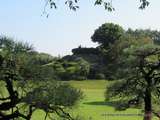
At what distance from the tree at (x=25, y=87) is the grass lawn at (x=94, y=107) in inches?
22.3

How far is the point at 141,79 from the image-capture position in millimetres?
18844

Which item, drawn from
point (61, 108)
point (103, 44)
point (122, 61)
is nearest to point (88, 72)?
point (103, 44)

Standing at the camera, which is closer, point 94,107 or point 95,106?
point 94,107

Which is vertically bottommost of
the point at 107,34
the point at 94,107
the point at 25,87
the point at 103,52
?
the point at 94,107

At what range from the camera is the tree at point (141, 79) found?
1856cm

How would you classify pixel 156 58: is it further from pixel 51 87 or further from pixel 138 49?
pixel 51 87

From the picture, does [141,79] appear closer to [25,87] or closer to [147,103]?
[147,103]

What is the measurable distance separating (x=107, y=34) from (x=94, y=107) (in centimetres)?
6238

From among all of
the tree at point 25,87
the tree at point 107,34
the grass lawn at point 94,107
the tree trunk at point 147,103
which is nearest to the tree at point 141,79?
the tree trunk at point 147,103

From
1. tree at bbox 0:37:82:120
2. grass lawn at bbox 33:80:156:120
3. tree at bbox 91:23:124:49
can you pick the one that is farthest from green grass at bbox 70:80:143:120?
tree at bbox 91:23:124:49

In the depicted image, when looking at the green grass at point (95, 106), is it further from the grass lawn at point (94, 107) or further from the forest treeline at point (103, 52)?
the forest treeline at point (103, 52)

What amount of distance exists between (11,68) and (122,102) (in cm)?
863

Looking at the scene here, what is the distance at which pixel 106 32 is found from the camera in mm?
103312

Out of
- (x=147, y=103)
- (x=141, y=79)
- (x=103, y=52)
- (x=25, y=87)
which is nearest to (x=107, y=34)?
(x=103, y=52)
